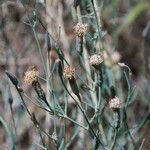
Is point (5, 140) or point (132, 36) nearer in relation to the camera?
point (5, 140)

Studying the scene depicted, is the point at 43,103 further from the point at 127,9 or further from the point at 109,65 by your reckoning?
the point at 127,9

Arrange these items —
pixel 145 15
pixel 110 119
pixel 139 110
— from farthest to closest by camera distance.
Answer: pixel 145 15, pixel 139 110, pixel 110 119

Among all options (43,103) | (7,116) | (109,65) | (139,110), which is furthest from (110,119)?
(139,110)

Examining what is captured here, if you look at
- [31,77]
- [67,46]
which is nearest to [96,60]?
[31,77]

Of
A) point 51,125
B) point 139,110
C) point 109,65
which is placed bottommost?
point 139,110

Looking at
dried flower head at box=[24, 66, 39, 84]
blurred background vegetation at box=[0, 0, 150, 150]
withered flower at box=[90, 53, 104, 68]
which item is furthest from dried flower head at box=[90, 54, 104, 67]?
blurred background vegetation at box=[0, 0, 150, 150]

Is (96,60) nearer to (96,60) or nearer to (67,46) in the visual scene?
(96,60)

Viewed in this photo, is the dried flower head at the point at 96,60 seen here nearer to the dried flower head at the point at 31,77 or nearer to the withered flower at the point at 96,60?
the withered flower at the point at 96,60

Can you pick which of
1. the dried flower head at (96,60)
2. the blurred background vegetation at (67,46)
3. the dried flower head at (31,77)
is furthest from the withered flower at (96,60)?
the blurred background vegetation at (67,46)

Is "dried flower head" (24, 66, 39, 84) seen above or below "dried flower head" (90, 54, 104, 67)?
below

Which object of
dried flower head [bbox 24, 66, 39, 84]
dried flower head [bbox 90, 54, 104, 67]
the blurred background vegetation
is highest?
dried flower head [bbox 90, 54, 104, 67]

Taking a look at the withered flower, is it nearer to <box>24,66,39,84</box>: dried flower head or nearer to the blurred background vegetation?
<box>24,66,39,84</box>: dried flower head
